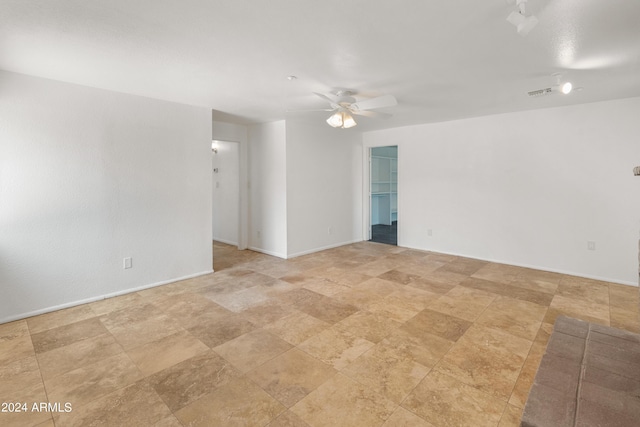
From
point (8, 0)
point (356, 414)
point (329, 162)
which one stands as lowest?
point (356, 414)

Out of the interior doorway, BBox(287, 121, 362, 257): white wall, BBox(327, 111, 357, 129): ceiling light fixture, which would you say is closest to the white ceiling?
BBox(327, 111, 357, 129): ceiling light fixture

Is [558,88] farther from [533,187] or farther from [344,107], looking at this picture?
[344,107]

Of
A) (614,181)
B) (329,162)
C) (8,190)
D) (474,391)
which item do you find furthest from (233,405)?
(614,181)

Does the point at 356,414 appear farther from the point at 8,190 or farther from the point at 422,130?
the point at 422,130

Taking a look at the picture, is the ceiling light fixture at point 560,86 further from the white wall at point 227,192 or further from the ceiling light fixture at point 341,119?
the white wall at point 227,192

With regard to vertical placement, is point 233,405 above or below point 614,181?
below

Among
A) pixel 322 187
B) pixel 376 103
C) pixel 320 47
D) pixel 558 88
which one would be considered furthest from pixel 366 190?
pixel 320 47

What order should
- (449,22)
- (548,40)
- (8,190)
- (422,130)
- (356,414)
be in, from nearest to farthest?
(356,414) → (449,22) → (548,40) → (8,190) → (422,130)

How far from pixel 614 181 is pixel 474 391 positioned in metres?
3.83

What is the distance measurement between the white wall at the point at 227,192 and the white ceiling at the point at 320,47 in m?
2.40

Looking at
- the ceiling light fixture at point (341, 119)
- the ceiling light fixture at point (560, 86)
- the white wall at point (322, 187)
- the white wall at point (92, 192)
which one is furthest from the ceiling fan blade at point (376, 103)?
the white wall at point (92, 192)

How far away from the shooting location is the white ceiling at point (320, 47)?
6.19 feet

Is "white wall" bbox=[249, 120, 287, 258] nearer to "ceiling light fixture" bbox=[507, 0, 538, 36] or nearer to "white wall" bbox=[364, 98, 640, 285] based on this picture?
"white wall" bbox=[364, 98, 640, 285]

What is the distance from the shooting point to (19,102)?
291cm
